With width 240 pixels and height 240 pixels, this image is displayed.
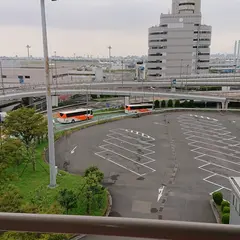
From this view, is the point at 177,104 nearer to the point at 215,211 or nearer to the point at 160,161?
the point at 160,161

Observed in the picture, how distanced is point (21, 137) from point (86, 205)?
411 cm

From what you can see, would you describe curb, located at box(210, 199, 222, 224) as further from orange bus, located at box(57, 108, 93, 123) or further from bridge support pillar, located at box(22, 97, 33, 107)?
bridge support pillar, located at box(22, 97, 33, 107)

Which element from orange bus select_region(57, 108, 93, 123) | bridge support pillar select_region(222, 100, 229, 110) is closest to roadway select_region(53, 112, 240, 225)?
orange bus select_region(57, 108, 93, 123)

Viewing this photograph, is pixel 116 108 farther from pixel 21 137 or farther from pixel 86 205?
pixel 86 205

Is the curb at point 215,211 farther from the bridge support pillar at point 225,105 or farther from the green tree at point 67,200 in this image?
the bridge support pillar at point 225,105

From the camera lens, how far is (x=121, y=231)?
69 cm

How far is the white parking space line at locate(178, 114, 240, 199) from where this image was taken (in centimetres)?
846

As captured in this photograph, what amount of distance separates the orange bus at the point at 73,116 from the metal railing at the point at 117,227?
15.0m

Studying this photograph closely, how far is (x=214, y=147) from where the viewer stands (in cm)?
1096

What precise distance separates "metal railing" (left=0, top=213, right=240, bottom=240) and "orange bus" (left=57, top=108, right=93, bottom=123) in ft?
49.1

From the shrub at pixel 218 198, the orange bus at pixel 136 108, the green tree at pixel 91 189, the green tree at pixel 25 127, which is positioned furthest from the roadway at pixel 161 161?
Answer: the orange bus at pixel 136 108

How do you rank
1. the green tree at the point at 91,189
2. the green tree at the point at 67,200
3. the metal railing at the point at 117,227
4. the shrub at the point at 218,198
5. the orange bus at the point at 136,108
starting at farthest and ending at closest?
the orange bus at the point at 136,108 < the shrub at the point at 218,198 < the green tree at the point at 91,189 < the green tree at the point at 67,200 < the metal railing at the point at 117,227

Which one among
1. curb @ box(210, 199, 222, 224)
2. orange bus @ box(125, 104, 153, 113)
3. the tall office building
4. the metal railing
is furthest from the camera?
the tall office building

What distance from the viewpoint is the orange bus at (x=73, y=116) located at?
15482 millimetres
